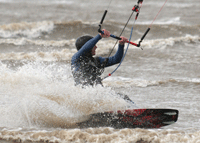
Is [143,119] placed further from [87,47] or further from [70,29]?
[70,29]

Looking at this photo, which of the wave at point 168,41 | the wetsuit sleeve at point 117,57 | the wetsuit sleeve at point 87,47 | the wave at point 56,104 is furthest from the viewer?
the wave at point 168,41

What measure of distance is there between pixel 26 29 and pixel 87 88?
43.0 feet

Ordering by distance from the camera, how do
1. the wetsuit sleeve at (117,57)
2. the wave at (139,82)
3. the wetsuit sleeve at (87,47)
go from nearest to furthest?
the wetsuit sleeve at (87,47), the wetsuit sleeve at (117,57), the wave at (139,82)

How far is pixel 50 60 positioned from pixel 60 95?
662 cm

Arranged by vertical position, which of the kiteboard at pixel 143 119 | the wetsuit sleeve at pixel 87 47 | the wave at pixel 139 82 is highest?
the wetsuit sleeve at pixel 87 47

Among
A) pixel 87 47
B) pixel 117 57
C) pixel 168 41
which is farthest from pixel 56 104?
pixel 168 41

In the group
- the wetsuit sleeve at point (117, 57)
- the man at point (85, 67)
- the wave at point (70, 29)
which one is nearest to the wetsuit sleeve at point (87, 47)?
the man at point (85, 67)

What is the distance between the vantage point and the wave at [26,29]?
16469mm

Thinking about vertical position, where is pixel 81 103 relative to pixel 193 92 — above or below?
above

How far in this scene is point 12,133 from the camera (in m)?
4.44

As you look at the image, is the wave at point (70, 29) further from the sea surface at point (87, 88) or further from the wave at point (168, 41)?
the wave at point (168, 41)

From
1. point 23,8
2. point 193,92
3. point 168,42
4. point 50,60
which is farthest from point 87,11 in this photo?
point 193,92

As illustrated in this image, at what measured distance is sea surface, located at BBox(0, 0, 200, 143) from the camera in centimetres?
455

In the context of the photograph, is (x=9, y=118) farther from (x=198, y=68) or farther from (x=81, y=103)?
(x=198, y=68)
